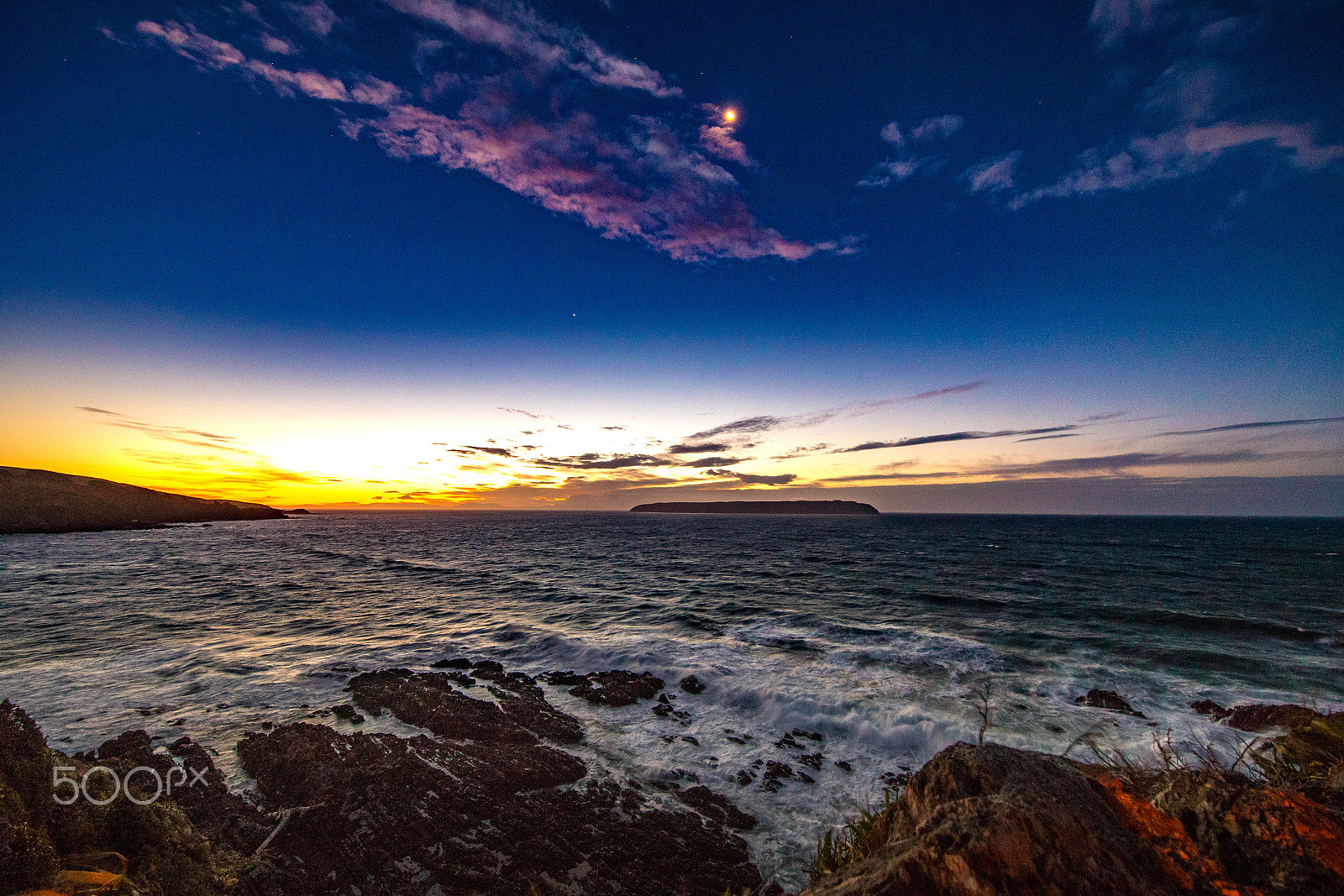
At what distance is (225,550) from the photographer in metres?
50.8

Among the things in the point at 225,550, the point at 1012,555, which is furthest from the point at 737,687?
the point at 225,550

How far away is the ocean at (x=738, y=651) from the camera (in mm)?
10320

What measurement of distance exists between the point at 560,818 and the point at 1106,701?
1418 cm

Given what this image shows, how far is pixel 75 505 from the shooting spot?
7875 centimetres

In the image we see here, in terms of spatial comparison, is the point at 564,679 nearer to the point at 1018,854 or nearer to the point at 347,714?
the point at 347,714

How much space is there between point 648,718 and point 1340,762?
1055 cm

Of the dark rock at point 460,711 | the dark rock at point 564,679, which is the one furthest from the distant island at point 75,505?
the dark rock at point 564,679

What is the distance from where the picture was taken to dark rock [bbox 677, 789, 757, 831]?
25.8 feet

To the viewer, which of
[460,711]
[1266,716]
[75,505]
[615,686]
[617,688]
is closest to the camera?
[460,711]

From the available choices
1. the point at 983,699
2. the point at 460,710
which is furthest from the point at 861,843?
the point at 983,699

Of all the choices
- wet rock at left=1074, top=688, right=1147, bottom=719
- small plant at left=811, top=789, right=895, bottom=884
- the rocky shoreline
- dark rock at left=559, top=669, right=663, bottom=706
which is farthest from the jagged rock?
wet rock at left=1074, top=688, right=1147, bottom=719

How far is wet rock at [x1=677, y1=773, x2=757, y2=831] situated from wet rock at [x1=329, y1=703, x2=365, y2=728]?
7.48 meters

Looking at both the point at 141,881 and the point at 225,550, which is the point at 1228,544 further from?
the point at 225,550

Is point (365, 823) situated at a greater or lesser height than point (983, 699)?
greater
